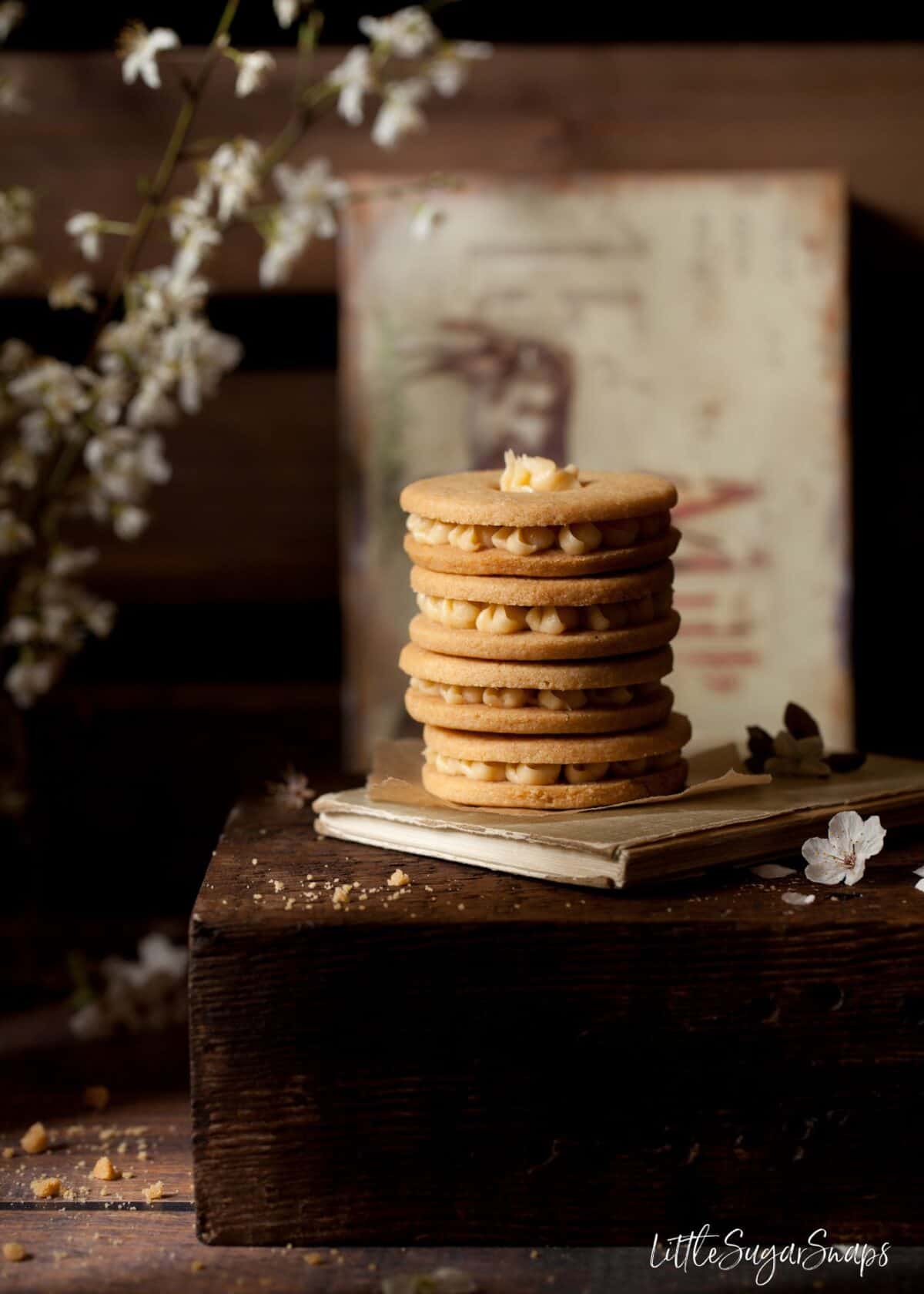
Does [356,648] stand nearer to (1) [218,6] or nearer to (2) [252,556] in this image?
(2) [252,556]

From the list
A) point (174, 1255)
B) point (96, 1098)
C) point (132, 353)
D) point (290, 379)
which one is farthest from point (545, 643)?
point (290, 379)

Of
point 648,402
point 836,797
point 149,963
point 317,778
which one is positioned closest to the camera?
point 836,797

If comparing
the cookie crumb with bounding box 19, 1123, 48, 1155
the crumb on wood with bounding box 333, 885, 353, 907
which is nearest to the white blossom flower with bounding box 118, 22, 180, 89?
the crumb on wood with bounding box 333, 885, 353, 907

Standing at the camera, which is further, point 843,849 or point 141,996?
point 141,996

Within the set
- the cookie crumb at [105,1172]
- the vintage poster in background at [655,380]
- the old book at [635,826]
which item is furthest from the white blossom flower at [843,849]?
the vintage poster in background at [655,380]

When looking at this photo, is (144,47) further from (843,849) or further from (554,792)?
(843,849)

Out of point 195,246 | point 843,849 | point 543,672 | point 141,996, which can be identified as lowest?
point 141,996

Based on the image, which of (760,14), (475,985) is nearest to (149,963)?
(475,985)
